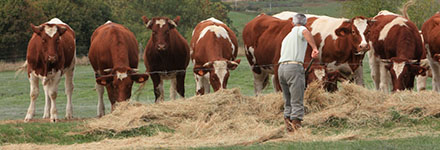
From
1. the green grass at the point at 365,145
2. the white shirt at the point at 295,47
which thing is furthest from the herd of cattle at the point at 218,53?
the green grass at the point at 365,145

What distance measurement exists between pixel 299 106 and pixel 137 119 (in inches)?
125

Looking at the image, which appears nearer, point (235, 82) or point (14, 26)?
point (235, 82)

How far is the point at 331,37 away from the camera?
16922 mm

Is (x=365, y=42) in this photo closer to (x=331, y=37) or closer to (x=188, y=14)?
(x=331, y=37)

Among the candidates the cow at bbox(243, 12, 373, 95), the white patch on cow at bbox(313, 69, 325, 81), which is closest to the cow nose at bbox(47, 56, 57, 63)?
the cow at bbox(243, 12, 373, 95)

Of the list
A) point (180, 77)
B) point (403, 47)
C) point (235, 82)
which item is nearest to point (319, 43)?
point (403, 47)

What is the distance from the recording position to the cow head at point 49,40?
52.4 feet

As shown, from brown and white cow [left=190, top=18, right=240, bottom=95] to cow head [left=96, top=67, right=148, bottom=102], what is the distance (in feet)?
4.96

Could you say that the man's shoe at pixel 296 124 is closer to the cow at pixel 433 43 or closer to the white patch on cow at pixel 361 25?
the white patch on cow at pixel 361 25

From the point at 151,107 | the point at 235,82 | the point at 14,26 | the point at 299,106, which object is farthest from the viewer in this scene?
the point at 14,26

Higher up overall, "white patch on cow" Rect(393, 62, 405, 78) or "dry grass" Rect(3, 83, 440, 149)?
"white patch on cow" Rect(393, 62, 405, 78)

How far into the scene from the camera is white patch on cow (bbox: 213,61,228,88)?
1617 cm

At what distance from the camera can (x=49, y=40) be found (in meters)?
16.1

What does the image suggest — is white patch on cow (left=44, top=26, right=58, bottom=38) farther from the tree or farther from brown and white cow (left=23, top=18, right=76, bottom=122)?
the tree
